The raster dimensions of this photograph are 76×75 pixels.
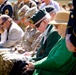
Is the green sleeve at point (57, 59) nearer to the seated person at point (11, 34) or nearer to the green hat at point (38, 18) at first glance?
the green hat at point (38, 18)

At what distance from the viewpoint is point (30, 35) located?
14.7ft

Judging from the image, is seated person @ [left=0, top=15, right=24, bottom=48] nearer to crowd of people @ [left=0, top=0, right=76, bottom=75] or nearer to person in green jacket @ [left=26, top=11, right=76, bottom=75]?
crowd of people @ [left=0, top=0, right=76, bottom=75]

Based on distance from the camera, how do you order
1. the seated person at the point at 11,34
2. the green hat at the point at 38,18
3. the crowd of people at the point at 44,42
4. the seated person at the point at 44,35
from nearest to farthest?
the crowd of people at the point at 44,42, the seated person at the point at 44,35, the green hat at the point at 38,18, the seated person at the point at 11,34

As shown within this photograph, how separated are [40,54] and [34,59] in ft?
0.43

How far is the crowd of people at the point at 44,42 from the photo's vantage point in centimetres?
272

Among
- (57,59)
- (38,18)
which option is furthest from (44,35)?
(57,59)

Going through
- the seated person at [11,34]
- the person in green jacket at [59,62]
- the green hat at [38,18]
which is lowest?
the seated person at [11,34]

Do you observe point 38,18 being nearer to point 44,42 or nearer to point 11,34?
point 44,42

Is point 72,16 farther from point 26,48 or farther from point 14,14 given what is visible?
point 14,14

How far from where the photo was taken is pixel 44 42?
3.55m

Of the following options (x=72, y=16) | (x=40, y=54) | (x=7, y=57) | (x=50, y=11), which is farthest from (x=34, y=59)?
(x=72, y=16)

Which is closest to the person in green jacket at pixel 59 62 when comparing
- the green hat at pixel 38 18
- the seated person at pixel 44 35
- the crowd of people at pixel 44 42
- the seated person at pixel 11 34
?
the crowd of people at pixel 44 42

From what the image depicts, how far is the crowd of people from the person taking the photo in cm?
272

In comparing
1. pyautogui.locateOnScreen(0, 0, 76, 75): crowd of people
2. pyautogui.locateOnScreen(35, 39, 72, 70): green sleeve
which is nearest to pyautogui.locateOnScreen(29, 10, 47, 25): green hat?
pyautogui.locateOnScreen(0, 0, 76, 75): crowd of people
